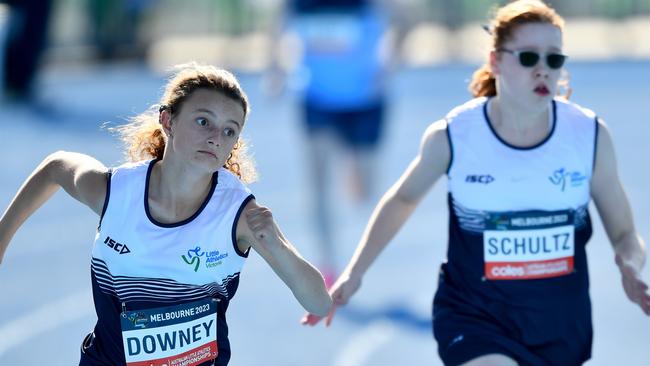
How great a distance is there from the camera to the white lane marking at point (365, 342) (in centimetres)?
765

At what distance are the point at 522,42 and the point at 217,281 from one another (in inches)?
56.6

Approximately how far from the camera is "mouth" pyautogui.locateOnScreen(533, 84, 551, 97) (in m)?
4.66

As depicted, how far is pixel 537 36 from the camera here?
15.5 feet

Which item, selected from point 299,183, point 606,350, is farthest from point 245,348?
point 299,183

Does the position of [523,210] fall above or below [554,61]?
below

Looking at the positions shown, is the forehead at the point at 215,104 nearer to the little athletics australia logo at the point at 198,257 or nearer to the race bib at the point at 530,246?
the little athletics australia logo at the point at 198,257

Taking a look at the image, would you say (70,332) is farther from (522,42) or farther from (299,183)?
(299,183)

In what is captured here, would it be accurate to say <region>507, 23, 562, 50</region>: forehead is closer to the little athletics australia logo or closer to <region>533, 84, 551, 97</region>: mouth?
<region>533, 84, 551, 97</region>: mouth

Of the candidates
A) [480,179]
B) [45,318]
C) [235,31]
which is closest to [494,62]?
[480,179]

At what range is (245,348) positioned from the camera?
785cm

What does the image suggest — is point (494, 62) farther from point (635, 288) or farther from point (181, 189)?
point (181, 189)

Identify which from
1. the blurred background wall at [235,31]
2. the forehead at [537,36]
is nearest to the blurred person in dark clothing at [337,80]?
the forehead at [537,36]

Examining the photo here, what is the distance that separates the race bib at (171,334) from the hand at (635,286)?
4.97 ft

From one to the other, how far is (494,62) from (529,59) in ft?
0.71
